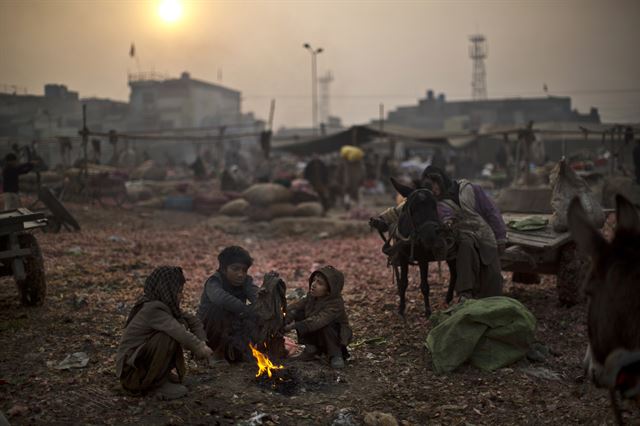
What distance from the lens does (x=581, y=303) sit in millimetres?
7629

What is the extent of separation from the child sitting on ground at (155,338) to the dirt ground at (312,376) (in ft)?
0.70

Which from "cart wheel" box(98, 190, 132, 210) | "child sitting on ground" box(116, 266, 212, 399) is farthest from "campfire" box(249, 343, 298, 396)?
"cart wheel" box(98, 190, 132, 210)

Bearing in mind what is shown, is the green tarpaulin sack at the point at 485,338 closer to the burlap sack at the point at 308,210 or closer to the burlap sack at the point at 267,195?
the burlap sack at the point at 308,210

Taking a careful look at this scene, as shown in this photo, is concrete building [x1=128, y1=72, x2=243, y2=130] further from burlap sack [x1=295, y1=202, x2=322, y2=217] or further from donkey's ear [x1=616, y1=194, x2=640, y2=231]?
donkey's ear [x1=616, y1=194, x2=640, y2=231]

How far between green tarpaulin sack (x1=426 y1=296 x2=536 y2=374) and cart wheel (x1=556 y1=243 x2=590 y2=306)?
2094mm

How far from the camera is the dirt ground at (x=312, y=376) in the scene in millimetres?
4613

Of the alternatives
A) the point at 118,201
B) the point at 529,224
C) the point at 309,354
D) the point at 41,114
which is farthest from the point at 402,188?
the point at 41,114

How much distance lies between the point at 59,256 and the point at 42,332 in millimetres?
5204

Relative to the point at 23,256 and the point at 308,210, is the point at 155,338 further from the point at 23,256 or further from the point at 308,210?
the point at 308,210

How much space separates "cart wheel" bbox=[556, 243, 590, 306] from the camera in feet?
24.6

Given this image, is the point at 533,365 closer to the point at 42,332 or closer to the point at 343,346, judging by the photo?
the point at 343,346

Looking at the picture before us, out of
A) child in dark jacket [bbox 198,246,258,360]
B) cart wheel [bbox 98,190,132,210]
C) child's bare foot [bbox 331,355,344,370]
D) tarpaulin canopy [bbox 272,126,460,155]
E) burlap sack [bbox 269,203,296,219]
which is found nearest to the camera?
child in dark jacket [bbox 198,246,258,360]

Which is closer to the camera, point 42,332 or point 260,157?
point 42,332

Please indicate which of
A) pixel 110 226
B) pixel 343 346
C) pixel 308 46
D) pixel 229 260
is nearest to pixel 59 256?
pixel 110 226
